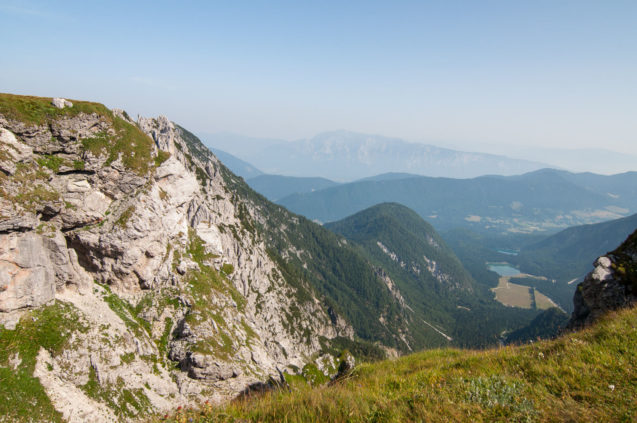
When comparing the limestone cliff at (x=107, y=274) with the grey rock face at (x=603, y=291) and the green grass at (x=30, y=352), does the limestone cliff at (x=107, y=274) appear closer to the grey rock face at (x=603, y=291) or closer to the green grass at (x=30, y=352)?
the green grass at (x=30, y=352)

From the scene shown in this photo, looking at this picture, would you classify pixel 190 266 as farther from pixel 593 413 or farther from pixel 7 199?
pixel 593 413

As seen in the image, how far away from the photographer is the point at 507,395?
6879 mm

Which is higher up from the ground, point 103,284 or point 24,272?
point 24,272

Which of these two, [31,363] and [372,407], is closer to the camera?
[372,407]

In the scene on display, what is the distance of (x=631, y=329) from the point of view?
346 inches

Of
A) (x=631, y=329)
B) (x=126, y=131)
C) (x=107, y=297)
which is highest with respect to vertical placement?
(x=126, y=131)

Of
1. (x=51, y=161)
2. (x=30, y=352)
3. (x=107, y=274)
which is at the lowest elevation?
(x=30, y=352)

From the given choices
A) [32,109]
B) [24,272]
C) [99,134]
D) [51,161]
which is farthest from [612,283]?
[32,109]

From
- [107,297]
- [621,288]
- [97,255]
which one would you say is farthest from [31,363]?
[621,288]

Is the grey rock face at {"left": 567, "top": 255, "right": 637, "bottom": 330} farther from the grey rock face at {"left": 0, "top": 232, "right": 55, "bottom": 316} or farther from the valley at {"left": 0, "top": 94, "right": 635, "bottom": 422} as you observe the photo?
the grey rock face at {"left": 0, "top": 232, "right": 55, "bottom": 316}

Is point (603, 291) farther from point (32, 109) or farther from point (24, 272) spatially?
point (32, 109)

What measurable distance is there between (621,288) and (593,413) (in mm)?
24338

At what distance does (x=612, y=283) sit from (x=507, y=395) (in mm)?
24711

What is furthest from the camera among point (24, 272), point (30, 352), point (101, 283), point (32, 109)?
point (101, 283)
